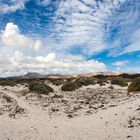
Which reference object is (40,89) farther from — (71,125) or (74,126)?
(74,126)

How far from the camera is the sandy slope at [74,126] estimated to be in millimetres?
16631

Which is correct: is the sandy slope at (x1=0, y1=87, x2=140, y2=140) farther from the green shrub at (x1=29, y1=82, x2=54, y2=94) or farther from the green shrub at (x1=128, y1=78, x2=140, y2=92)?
the green shrub at (x1=29, y1=82, x2=54, y2=94)

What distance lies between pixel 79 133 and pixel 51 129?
2351mm

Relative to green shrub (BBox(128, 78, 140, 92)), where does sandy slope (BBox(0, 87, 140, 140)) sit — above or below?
below

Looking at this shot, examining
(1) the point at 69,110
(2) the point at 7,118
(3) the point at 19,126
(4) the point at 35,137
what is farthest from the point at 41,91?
(4) the point at 35,137

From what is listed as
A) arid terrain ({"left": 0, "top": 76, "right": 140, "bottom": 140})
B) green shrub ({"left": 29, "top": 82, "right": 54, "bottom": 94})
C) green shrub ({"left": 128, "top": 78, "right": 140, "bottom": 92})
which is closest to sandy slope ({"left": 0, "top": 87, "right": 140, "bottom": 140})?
arid terrain ({"left": 0, "top": 76, "right": 140, "bottom": 140})

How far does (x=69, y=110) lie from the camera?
1073 inches

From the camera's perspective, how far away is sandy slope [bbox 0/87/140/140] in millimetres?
16631

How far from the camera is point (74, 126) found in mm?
19703

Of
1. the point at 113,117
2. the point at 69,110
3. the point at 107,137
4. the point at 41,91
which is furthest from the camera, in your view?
the point at 41,91

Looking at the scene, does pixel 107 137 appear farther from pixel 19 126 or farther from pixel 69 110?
pixel 69 110

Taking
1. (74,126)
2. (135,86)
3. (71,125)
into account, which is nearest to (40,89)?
(135,86)

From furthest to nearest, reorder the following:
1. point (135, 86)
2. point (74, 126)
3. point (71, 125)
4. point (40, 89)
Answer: point (40, 89), point (135, 86), point (71, 125), point (74, 126)

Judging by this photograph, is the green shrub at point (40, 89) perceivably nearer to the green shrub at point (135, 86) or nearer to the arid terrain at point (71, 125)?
the green shrub at point (135, 86)
